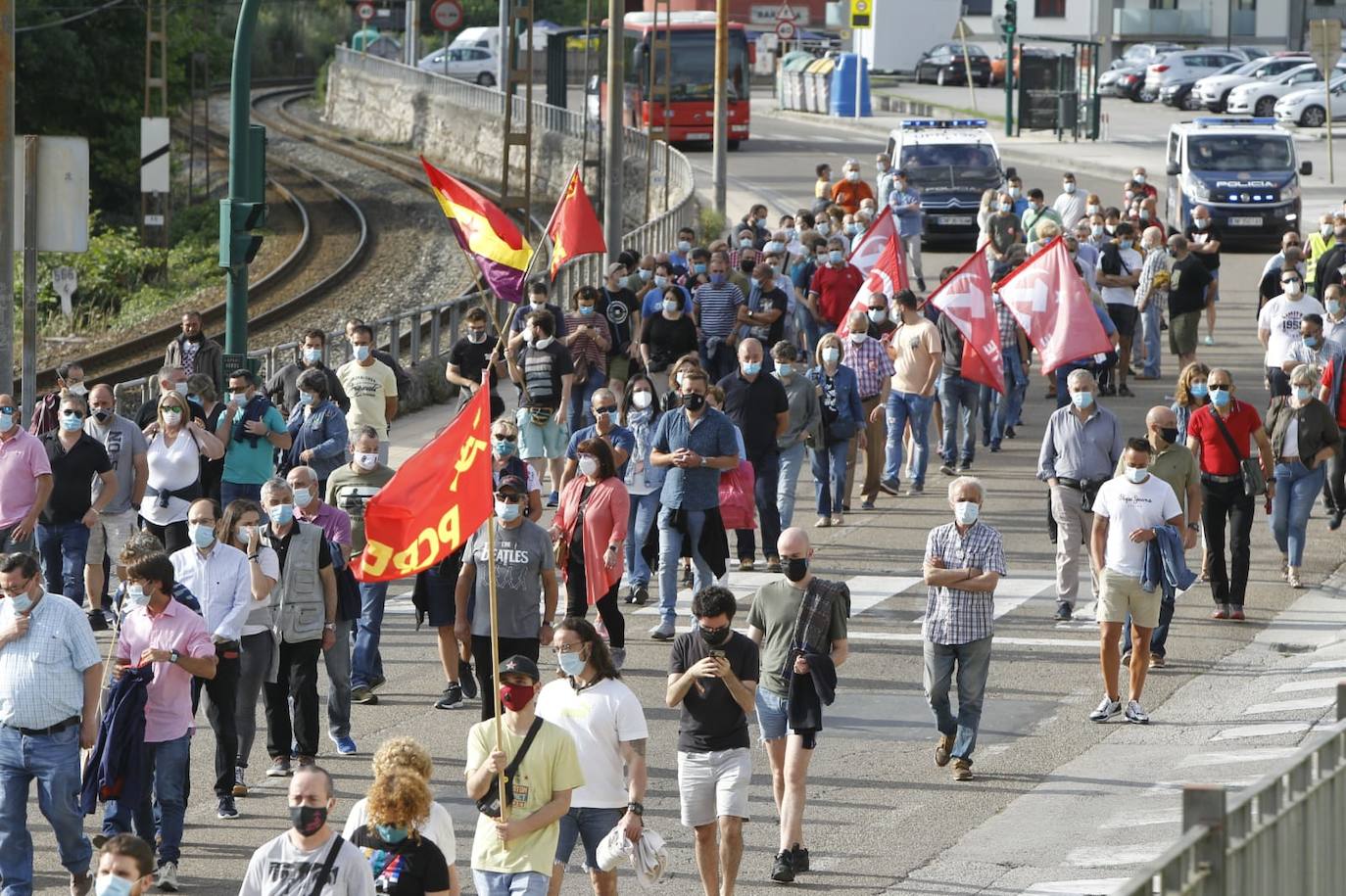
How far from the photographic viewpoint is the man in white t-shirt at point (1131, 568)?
542 inches

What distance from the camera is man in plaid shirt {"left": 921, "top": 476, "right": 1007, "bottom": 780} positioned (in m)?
12.6

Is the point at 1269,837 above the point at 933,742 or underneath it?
above

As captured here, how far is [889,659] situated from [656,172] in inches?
1365

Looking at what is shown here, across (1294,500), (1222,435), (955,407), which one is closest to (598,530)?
(1222,435)

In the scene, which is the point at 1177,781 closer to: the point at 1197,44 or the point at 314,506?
the point at 314,506

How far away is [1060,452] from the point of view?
637 inches

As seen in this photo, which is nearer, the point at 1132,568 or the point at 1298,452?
the point at 1132,568

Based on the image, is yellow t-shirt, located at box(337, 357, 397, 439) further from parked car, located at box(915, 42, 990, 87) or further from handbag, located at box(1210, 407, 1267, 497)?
parked car, located at box(915, 42, 990, 87)

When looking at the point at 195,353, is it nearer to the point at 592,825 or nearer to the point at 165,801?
the point at 165,801

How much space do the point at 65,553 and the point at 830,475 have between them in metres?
6.66

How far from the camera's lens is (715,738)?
33.7 ft

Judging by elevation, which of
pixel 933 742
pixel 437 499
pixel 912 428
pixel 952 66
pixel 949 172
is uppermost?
pixel 952 66

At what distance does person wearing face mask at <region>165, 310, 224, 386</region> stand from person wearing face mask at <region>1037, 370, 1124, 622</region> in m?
6.98

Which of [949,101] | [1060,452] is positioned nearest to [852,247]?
[1060,452]
